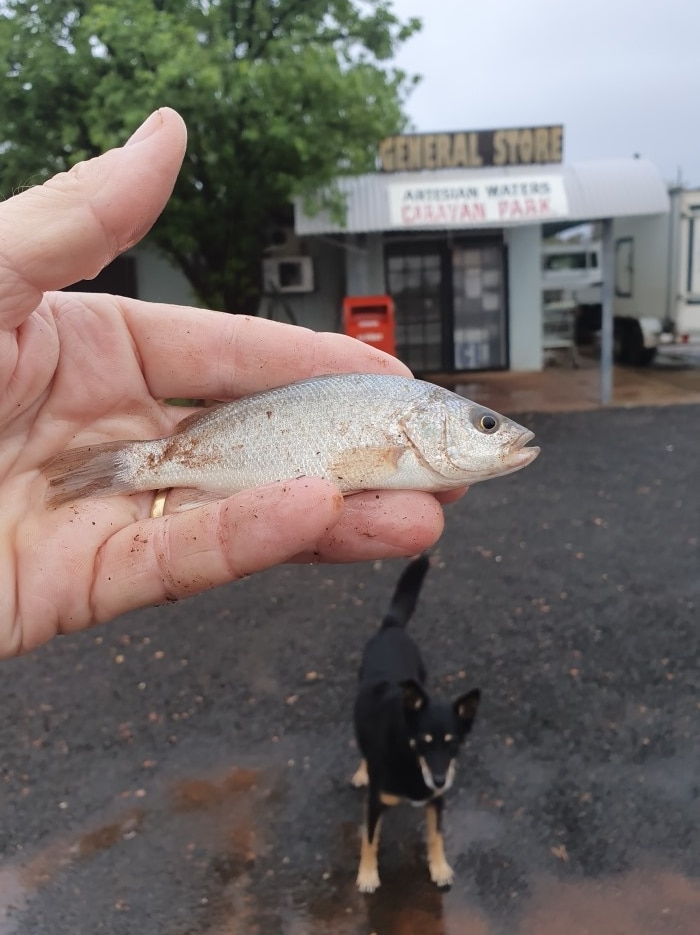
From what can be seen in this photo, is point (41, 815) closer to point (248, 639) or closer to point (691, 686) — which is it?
point (248, 639)

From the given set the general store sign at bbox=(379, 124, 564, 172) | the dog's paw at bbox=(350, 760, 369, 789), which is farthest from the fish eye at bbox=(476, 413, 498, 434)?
the general store sign at bbox=(379, 124, 564, 172)

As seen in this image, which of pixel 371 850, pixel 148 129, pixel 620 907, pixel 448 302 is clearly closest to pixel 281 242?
pixel 448 302

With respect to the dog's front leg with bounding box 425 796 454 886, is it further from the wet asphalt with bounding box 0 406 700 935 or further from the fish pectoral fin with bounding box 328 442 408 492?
the fish pectoral fin with bounding box 328 442 408 492

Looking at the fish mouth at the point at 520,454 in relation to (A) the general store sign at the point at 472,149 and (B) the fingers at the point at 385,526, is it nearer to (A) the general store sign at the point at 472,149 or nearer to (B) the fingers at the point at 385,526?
(B) the fingers at the point at 385,526

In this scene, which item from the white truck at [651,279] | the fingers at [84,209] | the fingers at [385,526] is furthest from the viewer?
the white truck at [651,279]

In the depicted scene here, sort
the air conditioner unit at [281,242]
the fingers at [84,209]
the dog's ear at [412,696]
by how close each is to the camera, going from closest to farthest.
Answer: the fingers at [84,209], the dog's ear at [412,696], the air conditioner unit at [281,242]

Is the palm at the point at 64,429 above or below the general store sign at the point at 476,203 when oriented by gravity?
below

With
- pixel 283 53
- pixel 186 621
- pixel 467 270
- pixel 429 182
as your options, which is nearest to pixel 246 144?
pixel 283 53

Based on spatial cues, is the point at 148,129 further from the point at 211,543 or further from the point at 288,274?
the point at 288,274

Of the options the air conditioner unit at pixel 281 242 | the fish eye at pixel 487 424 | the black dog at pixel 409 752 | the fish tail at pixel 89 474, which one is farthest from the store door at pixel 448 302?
the fish tail at pixel 89 474
